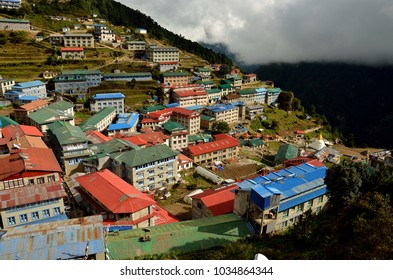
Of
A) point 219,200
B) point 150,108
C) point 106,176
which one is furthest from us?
point 150,108

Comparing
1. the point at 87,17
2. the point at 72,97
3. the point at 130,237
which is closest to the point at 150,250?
the point at 130,237

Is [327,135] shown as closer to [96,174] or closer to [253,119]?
[253,119]

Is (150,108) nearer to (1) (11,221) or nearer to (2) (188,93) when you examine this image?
(2) (188,93)

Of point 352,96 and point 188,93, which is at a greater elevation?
point 188,93

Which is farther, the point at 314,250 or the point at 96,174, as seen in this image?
the point at 96,174

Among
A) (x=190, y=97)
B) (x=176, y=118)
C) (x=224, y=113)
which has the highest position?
(x=190, y=97)

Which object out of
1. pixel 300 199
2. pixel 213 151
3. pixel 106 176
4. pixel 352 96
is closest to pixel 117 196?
pixel 106 176

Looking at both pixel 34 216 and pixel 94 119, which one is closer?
pixel 34 216
